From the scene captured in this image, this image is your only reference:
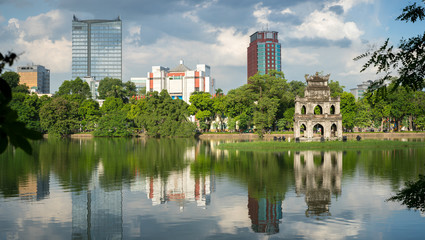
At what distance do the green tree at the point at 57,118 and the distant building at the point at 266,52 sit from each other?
341 feet

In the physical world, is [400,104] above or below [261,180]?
above

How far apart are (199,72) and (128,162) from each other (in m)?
93.2

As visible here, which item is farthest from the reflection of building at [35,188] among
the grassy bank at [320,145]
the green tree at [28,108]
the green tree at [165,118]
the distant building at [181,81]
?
the distant building at [181,81]

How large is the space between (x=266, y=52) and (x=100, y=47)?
7962 cm

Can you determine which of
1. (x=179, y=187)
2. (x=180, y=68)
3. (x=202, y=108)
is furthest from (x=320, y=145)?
(x=180, y=68)

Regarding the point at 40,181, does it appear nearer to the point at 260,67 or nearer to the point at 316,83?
the point at 316,83

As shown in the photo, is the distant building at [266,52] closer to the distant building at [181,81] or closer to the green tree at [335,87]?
the distant building at [181,81]

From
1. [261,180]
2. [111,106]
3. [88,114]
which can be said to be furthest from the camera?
[111,106]

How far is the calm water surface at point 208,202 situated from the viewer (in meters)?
12.6

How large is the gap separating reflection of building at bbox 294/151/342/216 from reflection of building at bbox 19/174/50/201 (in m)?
12.2

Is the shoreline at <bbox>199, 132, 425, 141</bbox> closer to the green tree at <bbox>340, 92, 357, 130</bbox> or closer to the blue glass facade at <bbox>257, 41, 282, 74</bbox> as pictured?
the green tree at <bbox>340, 92, 357, 130</bbox>

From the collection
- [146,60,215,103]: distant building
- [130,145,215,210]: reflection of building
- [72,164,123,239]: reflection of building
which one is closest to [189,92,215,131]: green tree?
[146,60,215,103]: distant building

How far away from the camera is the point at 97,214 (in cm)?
1527

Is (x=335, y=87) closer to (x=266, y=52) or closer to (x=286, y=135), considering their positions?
(x=286, y=135)
